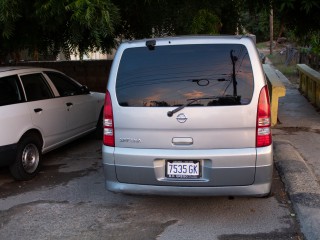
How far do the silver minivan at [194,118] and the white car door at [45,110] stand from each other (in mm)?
2385

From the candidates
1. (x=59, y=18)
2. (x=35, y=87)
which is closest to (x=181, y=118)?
(x=59, y=18)

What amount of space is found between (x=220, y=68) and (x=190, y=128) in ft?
2.05

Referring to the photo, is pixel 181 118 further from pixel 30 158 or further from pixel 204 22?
pixel 204 22

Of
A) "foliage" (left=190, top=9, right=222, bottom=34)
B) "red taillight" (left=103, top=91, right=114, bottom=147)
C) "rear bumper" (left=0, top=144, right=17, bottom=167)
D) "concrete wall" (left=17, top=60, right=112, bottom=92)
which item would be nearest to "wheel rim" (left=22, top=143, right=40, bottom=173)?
"rear bumper" (left=0, top=144, right=17, bottom=167)

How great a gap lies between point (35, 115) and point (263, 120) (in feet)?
11.3

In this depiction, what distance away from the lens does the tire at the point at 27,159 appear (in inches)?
227

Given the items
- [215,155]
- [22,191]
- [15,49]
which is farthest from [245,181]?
[15,49]

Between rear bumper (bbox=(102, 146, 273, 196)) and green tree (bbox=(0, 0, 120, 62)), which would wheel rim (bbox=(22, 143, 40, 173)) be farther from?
rear bumper (bbox=(102, 146, 273, 196))

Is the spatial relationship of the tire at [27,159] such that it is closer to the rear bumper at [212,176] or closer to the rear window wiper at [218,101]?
the rear bumper at [212,176]

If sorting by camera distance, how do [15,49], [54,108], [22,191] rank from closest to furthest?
1. [22,191]
2. [54,108]
3. [15,49]

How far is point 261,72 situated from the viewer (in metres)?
4.05

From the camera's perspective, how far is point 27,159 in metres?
6.00

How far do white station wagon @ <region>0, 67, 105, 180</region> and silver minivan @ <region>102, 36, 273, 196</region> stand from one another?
2.03 metres

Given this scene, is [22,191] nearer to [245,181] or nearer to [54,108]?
[54,108]
